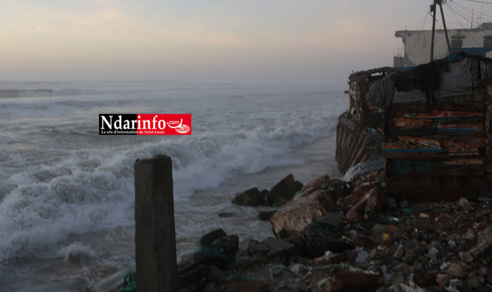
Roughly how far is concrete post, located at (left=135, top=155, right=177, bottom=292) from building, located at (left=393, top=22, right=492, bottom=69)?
3247 centimetres

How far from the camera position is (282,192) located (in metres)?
9.52

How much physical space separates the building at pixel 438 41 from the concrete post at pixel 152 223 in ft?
107

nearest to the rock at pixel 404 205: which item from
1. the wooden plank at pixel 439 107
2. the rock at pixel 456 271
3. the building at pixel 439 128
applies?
the building at pixel 439 128

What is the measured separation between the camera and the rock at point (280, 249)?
546 centimetres

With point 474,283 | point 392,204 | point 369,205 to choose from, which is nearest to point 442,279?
point 474,283

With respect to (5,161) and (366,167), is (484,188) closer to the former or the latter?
(366,167)

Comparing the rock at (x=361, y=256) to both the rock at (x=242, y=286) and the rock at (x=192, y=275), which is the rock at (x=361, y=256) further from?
the rock at (x=192, y=275)

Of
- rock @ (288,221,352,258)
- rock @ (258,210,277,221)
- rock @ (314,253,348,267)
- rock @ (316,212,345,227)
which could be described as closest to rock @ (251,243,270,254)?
rock @ (288,221,352,258)

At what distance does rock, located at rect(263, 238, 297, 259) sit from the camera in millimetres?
5457

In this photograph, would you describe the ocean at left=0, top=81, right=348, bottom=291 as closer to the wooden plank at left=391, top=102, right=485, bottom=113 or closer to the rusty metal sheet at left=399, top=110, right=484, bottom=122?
the wooden plank at left=391, top=102, right=485, bottom=113

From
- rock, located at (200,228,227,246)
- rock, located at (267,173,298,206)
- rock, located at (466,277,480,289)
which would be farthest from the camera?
rock, located at (267,173,298,206)

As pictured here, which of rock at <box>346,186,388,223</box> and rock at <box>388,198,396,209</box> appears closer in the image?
rock at <box>346,186,388,223</box>

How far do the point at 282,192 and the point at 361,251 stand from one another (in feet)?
13.9

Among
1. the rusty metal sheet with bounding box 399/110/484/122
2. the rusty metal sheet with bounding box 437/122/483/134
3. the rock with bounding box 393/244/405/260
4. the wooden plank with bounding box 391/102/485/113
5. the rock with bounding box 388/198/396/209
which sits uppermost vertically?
the wooden plank with bounding box 391/102/485/113
